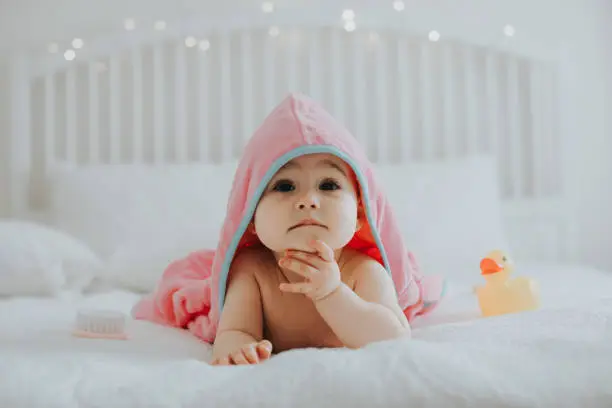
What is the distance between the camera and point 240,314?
102 cm

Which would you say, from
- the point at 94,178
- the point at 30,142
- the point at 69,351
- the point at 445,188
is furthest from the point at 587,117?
the point at 69,351

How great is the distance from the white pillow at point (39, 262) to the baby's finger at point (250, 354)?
86 centimetres

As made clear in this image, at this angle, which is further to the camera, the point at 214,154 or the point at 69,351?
the point at 214,154

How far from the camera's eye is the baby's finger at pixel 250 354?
85 cm

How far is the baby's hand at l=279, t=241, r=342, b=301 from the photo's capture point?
0.94 metres

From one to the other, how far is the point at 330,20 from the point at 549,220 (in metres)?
0.97

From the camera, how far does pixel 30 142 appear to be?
2291 mm

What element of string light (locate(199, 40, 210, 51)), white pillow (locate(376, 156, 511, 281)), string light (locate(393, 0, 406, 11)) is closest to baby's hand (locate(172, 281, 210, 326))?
white pillow (locate(376, 156, 511, 281))

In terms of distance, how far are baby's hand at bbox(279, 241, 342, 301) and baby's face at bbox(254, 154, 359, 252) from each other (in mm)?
26

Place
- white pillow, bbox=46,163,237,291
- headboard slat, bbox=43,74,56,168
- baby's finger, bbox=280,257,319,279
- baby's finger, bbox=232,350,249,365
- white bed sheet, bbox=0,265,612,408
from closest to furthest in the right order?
white bed sheet, bbox=0,265,612,408
baby's finger, bbox=232,350,249,365
baby's finger, bbox=280,257,319,279
white pillow, bbox=46,163,237,291
headboard slat, bbox=43,74,56,168

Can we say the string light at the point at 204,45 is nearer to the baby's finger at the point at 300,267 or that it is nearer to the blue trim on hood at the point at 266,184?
the blue trim on hood at the point at 266,184

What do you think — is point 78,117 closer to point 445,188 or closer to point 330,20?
point 330,20

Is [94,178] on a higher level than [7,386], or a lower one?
higher

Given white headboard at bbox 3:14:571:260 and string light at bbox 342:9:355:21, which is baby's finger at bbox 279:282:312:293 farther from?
string light at bbox 342:9:355:21
